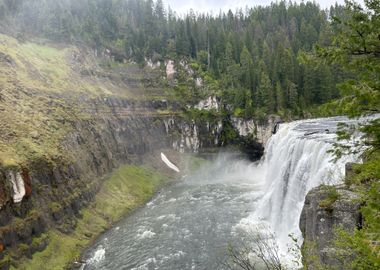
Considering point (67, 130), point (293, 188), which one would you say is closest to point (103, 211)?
point (67, 130)

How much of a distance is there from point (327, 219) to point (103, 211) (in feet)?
104

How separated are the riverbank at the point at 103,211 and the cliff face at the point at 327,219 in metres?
22.2

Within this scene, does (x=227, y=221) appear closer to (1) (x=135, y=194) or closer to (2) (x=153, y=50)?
(1) (x=135, y=194)

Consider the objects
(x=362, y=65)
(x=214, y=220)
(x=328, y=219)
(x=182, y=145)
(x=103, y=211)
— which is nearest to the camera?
(x=362, y=65)

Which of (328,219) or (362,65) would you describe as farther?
(328,219)

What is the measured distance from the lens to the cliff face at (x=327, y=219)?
611 inches

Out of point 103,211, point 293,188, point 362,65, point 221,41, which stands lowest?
point 103,211

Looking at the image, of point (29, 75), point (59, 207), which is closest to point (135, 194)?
point (59, 207)

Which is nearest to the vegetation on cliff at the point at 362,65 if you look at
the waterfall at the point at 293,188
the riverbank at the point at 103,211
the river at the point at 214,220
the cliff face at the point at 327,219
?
the cliff face at the point at 327,219

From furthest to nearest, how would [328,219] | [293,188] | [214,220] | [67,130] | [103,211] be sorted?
1. [67,130]
2. [103,211]
3. [214,220]
4. [293,188]
5. [328,219]

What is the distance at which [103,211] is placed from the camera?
42.6 meters

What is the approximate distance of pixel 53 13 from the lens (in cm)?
9769

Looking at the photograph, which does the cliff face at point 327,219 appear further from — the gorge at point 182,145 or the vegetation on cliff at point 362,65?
the vegetation on cliff at point 362,65

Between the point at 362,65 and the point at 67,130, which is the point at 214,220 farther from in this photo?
the point at 362,65
